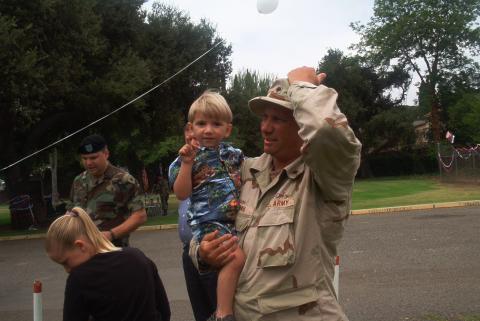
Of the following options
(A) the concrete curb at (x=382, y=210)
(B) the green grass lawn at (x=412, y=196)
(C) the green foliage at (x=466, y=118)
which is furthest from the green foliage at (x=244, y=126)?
(A) the concrete curb at (x=382, y=210)

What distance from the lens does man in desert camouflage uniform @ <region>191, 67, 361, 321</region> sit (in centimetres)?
208

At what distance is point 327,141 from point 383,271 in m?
7.12

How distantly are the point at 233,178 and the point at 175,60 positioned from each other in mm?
19959

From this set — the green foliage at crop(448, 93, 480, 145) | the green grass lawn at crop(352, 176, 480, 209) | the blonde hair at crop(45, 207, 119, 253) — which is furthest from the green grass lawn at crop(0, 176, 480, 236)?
the green foliage at crop(448, 93, 480, 145)

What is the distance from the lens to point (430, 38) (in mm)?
52812

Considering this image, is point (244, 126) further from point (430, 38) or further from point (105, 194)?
point (105, 194)

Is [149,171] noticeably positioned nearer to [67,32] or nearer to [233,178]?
[67,32]

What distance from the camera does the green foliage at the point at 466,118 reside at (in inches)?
1775

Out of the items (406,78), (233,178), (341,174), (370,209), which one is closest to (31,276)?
(233,178)

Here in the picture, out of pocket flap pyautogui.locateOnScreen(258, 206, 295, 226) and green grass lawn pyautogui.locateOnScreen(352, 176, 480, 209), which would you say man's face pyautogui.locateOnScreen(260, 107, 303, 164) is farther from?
green grass lawn pyautogui.locateOnScreen(352, 176, 480, 209)

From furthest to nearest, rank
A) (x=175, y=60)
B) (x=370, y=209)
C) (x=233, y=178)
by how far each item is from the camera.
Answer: (x=175, y=60) < (x=370, y=209) < (x=233, y=178)

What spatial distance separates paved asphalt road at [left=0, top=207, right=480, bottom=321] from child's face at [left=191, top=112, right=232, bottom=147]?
4.13 m

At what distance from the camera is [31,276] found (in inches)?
400

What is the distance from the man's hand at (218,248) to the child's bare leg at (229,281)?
0.02 metres
